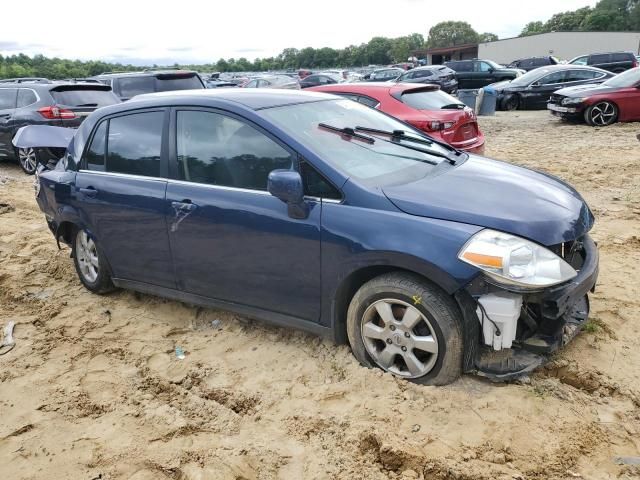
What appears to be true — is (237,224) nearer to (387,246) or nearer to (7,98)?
(387,246)

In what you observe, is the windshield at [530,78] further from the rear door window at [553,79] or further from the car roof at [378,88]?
the car roof at [378,88]

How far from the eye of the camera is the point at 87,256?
488 cm

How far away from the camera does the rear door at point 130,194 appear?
4.02 meters

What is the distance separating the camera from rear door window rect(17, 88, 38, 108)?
10852mm

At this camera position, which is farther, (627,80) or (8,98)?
(627,80)

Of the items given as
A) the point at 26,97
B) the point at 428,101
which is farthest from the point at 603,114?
the point at 26,97

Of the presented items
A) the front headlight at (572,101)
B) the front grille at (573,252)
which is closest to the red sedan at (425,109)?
the front grille at (573,252)

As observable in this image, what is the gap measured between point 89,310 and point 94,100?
7606 mm

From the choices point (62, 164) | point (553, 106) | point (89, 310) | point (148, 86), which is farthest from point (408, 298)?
point (553, 106)

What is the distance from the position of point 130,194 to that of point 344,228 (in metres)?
1.86

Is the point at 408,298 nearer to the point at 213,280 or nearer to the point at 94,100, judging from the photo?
the point at 213,280

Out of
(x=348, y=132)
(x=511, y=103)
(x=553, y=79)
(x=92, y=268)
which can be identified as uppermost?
(x=348, y=132)

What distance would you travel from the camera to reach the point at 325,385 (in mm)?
3318

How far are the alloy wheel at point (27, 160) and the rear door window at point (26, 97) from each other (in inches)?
35.7
